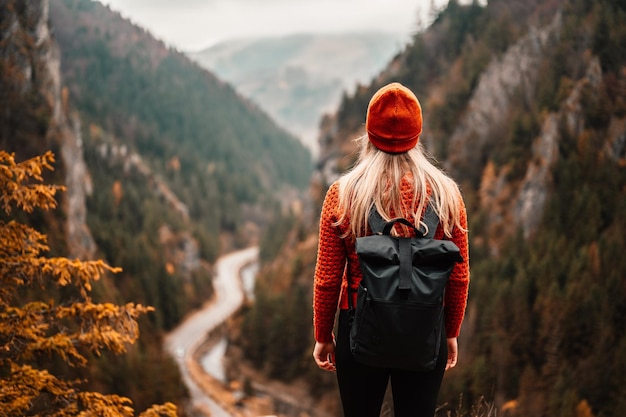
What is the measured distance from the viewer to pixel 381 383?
11.6ft

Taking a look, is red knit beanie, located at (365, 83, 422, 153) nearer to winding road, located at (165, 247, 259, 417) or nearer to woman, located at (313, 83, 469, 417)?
woman, located at (313, 83, 469, 417)

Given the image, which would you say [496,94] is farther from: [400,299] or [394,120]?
[400,299]

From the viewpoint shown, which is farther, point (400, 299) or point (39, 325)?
point (39, 325)

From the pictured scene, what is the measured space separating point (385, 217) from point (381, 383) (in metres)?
1.11

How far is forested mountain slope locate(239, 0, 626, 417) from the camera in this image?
37.3 m

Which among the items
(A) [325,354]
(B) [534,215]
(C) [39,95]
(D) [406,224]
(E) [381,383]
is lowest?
(B) [534,215]

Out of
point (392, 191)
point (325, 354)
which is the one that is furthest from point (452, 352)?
point (392, 191)

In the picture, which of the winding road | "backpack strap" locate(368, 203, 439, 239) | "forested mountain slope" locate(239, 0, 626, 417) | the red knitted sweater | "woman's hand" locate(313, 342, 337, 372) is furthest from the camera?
the winding road

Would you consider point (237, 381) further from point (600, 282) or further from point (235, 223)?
point (235, 223)

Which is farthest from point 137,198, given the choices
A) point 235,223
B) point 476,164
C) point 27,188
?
point 27,188

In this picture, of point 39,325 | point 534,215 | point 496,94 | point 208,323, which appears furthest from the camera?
point 208,323

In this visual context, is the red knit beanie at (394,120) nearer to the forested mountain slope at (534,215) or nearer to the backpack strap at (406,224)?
the backpack strap at (406,224)

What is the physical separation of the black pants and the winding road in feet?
157

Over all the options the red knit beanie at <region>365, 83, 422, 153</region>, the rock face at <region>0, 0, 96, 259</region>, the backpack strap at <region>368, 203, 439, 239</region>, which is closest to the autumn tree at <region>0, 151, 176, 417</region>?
the backpack strap at <region>368, 203, 439, 239</region>
